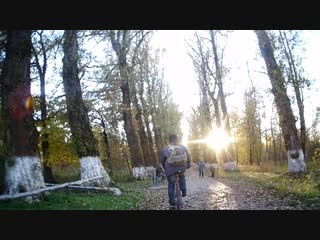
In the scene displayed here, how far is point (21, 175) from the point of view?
6.93m

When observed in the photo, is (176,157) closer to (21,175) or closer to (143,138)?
(21,175)

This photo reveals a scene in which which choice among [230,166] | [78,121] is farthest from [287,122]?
[230,166]

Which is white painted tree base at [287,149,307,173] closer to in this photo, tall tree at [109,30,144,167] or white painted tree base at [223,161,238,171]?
tall tree at [109,30,144,167]

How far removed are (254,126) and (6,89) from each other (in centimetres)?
2907

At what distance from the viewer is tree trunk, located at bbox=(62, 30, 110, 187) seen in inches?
411

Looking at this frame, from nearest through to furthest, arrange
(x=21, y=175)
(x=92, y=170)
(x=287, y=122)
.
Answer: (x=21, y=175) → (x=92, y=170) → (x=287, y=122)

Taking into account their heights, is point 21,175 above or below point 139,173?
above

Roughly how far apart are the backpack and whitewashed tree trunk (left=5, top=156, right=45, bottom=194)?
287 cm

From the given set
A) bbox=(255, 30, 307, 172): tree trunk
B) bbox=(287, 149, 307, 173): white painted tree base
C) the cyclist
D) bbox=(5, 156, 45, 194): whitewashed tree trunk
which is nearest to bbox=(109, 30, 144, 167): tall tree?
bbox=(255, 30, 307, 172): tree trunk

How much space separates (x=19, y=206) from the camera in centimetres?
618

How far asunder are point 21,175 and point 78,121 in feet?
12.8

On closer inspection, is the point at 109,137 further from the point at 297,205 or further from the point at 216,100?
the point at 297,205

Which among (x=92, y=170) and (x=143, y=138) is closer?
(x=92, y=170)

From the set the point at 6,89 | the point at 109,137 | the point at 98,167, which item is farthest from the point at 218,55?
the point at 6,89
